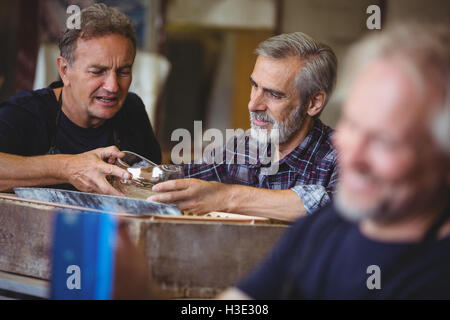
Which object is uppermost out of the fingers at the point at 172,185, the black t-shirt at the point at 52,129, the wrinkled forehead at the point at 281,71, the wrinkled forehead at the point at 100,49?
the wrinkled forehead at the point at 100,49

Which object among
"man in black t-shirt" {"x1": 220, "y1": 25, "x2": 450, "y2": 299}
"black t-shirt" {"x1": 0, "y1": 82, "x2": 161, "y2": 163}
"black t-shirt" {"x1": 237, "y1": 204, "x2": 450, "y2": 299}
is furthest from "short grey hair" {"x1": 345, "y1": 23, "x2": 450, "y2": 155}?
"black t-shirt" {"x1": 0, "y1": 82, "x2": 161, "y2": 163}

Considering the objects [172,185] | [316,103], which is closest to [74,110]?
[172,185]

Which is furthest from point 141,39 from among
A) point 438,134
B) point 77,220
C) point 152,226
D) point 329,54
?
point 438,134

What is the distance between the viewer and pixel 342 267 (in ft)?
2.66

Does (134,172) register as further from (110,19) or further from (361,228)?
(361,228)

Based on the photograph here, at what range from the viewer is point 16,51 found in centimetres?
286

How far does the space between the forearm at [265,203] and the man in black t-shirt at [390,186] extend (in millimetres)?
579

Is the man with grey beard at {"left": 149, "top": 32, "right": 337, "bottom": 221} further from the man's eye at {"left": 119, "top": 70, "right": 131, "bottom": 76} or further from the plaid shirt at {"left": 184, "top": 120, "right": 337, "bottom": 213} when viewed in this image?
the man's eye at {"left": 119, "top": 70, "right": 131, "bottom": 76}

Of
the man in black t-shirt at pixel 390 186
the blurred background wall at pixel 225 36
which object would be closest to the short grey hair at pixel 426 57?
the man in black t-shirt at pixel 390 186

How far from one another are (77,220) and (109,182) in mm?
613

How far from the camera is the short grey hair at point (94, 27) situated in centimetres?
162

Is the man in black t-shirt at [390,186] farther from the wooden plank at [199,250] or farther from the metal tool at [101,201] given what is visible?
the metal tool at [101,201]

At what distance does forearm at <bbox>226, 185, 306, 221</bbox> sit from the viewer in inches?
56.7

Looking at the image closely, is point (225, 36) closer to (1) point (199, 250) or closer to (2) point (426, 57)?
(1) point (199, 250)
